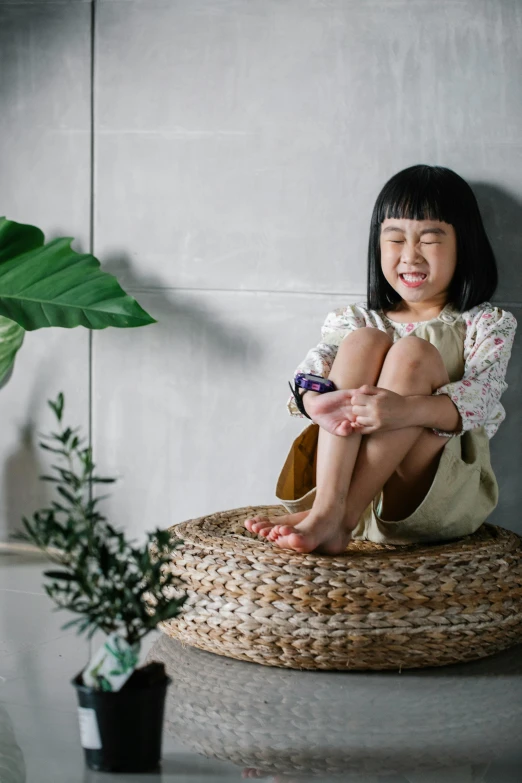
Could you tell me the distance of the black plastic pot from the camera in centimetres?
139

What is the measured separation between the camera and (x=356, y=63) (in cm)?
243

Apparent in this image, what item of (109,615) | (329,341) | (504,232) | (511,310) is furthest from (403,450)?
(109,615)

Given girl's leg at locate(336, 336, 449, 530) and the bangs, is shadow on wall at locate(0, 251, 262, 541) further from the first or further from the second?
girl's leg at locate(336, 336, 449, 530)

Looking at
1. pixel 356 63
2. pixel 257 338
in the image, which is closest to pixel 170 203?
pixel 257 338

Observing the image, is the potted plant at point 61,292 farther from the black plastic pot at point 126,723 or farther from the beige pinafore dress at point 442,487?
the black plastic pot at point 126,723

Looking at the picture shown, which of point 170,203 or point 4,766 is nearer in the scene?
point 4,766

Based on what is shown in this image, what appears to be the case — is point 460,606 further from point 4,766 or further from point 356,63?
point 356,63

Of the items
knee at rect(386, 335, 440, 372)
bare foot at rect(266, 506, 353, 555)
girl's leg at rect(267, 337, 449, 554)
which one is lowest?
bare foot at rect(266, 506, 353, 555)

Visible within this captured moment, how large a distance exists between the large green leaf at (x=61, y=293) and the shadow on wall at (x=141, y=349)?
0.32 m

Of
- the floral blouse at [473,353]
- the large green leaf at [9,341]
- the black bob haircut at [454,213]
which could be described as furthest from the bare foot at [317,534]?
the large green leaf at [9,341]

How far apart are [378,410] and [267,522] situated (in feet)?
1.08

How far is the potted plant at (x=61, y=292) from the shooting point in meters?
2.33

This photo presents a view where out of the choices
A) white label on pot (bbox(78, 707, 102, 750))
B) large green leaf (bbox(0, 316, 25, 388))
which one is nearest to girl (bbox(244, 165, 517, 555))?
white label on pot (bbox(78, 707, 102, 750))

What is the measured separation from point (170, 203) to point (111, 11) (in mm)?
539
